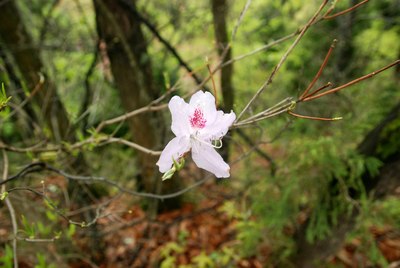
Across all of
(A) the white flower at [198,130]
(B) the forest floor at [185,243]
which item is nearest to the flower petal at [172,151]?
(A) the white flower at [198,130]

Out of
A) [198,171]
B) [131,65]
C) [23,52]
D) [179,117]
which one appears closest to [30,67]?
[23,52]

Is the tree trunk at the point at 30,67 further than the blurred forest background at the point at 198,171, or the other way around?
the tree trunk at the point at 30,67

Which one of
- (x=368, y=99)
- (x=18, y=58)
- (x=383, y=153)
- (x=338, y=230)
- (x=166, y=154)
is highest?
(x=18, y=58)

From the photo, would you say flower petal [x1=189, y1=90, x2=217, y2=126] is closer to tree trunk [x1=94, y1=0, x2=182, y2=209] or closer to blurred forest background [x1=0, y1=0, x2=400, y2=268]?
blurred forest background [x1=0, y1=0, x2=400, y2=268]

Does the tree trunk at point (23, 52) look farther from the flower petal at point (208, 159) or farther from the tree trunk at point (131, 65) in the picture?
the flower petal at point (208, 159)

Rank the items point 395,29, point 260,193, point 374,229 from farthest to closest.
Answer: point 395,29, point 374,229, point 260,193

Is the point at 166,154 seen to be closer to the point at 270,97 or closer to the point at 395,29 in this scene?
the point at 270,97

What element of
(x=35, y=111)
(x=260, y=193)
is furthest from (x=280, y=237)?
(x=35, y=111)

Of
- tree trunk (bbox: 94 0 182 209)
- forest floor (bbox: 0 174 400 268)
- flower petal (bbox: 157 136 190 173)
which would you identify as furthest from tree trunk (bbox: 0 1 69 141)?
flower petal (bbox: 157 136 190 173)
